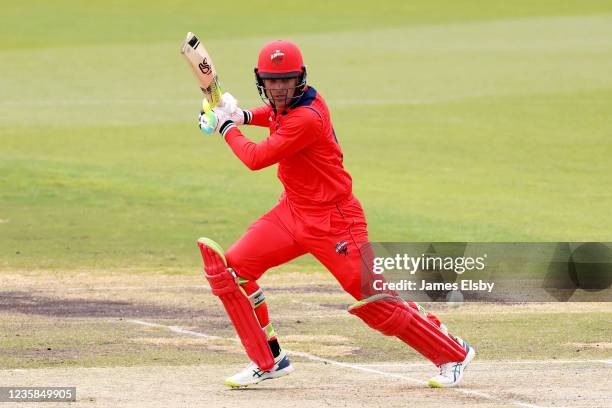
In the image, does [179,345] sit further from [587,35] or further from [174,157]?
[587,35]

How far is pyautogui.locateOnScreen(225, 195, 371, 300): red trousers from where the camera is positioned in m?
8.48

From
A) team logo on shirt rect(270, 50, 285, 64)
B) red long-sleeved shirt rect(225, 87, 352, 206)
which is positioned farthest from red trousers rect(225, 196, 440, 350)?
team logo on shirt rect(270, 50, 285, 64)

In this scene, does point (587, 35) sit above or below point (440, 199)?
above

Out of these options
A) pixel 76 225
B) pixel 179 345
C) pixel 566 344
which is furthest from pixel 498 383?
pixel 76 225

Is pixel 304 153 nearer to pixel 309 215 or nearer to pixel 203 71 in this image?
pixel 309 215

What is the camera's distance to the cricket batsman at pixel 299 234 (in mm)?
8445

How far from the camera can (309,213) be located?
8586 millimetres

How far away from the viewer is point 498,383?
8.74 metres

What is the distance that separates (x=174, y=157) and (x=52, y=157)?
7.19 ft

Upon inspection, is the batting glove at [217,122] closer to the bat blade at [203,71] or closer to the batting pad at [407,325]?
the bat blade at [203,71]

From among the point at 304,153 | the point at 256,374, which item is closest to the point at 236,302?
→ the point at 256,374

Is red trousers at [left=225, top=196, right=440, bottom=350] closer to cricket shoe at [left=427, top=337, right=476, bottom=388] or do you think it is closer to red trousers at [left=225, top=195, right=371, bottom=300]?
red trousers at [left=225, top=195, right=371, bottom=300]

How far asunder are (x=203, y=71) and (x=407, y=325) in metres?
2.13

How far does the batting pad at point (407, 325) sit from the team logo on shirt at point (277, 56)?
5.25 feet
